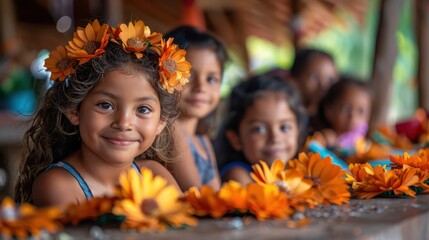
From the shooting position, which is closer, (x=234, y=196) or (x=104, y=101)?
(x=234, y=196)

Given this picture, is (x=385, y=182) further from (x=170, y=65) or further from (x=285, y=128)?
(x=285, y=128)

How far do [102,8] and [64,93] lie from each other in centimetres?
461

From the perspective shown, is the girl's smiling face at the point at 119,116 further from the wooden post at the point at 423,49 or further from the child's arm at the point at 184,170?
the wooden post at the point at 423,49

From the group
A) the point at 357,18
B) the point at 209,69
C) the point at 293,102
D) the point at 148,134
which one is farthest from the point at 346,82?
the point at 357,18

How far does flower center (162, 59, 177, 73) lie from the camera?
80.2 inches

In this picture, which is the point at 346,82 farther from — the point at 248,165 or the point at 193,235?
the point at 193,235

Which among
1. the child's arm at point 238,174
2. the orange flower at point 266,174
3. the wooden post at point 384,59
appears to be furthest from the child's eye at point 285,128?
the wooden post at point 384,59

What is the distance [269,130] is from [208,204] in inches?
71.4

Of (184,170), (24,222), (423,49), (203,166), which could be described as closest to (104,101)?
(24,222)

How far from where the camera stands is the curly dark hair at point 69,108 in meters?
2.04

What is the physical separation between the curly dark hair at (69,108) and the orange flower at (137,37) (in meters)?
0.03

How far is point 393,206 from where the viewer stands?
1.64 meters

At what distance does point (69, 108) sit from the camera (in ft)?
6.88

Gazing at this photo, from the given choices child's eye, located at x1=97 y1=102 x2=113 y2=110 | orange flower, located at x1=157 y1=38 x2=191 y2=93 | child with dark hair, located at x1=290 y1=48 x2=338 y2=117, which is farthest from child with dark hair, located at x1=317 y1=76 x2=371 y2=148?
child's eye, located at x1=97 y1=102 x2=113 y2=110
